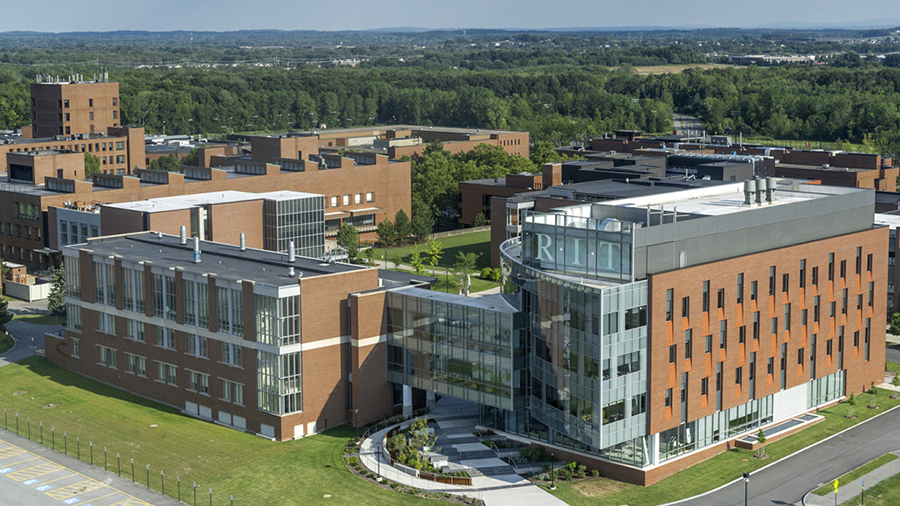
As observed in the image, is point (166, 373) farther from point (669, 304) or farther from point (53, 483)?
point (669, 304)

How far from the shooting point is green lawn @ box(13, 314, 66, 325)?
105 meters

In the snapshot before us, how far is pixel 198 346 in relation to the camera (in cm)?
7750

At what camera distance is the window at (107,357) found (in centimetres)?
8490

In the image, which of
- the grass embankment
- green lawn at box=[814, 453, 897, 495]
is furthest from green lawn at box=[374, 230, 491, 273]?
green lawn at box=[814, 453, 897, 495]

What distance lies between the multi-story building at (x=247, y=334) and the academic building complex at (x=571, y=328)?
142 millimetres

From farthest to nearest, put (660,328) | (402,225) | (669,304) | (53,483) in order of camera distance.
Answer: (402,225), (53,483), (669,304), (660,328)

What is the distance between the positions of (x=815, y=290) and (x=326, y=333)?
32984 mm

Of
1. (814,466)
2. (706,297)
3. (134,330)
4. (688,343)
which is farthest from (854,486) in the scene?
(134,330)

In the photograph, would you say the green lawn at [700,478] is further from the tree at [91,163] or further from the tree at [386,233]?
the tree at [91,163]

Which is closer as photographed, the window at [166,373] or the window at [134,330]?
the window at [166,373]

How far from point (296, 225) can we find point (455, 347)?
42151 millimetres

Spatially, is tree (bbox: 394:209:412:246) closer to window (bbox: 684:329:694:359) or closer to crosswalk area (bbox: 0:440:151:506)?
crosswalk area (bbox: 0:440:151:506)

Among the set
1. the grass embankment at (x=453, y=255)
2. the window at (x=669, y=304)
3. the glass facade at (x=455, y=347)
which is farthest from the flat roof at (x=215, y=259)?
the grass embankment at (x=453, y=255)

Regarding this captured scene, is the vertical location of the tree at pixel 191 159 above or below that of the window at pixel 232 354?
above
